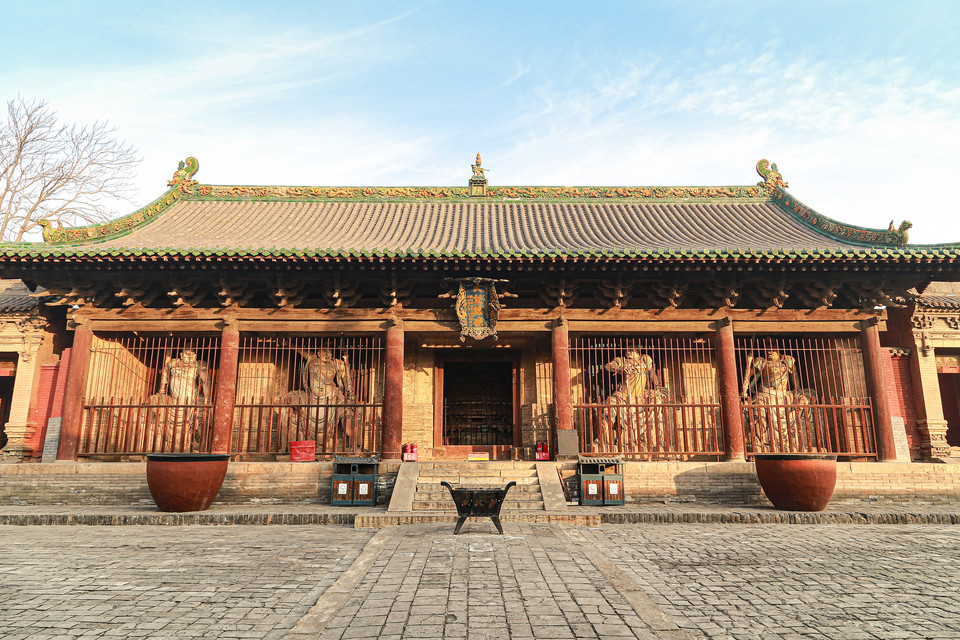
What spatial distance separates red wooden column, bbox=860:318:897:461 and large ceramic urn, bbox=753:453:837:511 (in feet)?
9.81

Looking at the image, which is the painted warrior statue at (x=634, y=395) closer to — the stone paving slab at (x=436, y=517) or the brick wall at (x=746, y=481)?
the brick wall at (x=746, y=481)

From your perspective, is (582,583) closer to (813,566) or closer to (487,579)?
(487,579)

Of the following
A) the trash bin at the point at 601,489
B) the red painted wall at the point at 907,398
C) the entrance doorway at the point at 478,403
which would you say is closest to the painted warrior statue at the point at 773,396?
the trash bin at the point at 601,489

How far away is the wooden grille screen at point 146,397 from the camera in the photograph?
10.6 meters

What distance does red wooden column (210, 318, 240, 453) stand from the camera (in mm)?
10477

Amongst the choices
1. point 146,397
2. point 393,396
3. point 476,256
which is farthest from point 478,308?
point 146,397

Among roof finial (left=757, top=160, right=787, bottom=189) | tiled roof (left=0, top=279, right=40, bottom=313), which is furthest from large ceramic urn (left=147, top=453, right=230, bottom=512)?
roof finial (left=757, top=160, right=787, bottom=189)

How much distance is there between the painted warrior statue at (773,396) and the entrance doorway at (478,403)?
17.8 feet

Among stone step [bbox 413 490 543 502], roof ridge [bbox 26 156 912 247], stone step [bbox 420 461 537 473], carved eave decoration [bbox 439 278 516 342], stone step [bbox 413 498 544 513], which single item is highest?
roof ridge [bbox 26 156 912 247]

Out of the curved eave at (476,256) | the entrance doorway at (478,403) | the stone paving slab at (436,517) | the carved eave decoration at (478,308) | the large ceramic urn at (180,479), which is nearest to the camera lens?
the stone paving slab at (436,517)

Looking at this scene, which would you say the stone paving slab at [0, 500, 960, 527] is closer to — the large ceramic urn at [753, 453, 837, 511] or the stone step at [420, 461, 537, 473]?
the large ceramic urn at [753, 453, 837, 511]

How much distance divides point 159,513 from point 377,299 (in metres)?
5.17

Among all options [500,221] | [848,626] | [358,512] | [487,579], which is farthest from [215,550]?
[500,221]

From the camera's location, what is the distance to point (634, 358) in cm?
1184
